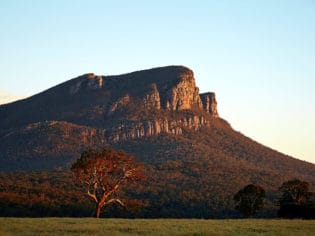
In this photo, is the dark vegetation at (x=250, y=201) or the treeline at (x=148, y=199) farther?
the dark vegetation at (x=250, y=201)

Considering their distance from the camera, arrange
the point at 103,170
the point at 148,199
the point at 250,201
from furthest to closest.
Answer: the point at 148,199 → the point at 250,201 → the point at 103,170

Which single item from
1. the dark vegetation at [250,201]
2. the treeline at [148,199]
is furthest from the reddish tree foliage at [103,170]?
the dark vegetation at [250,201]

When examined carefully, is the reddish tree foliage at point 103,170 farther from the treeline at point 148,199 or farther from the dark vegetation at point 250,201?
the dark vegetation at point 250,201

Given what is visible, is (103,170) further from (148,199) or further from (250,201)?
(148,199)

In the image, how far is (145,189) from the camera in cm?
11869

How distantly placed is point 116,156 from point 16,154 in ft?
459

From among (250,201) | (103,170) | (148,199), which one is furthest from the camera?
(148,199)

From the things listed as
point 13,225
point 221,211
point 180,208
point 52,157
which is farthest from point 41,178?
point 13,225

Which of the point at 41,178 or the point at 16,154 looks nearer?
the point at 41,178

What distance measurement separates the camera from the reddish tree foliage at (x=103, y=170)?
54344 millimetres

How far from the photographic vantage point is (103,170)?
55312mm

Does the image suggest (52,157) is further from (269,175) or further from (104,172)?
(104,172)

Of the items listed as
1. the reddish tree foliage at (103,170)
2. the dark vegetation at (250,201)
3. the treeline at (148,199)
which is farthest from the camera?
the dark vegetation at (250,201)

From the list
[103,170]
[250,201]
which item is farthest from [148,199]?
[103,170]
